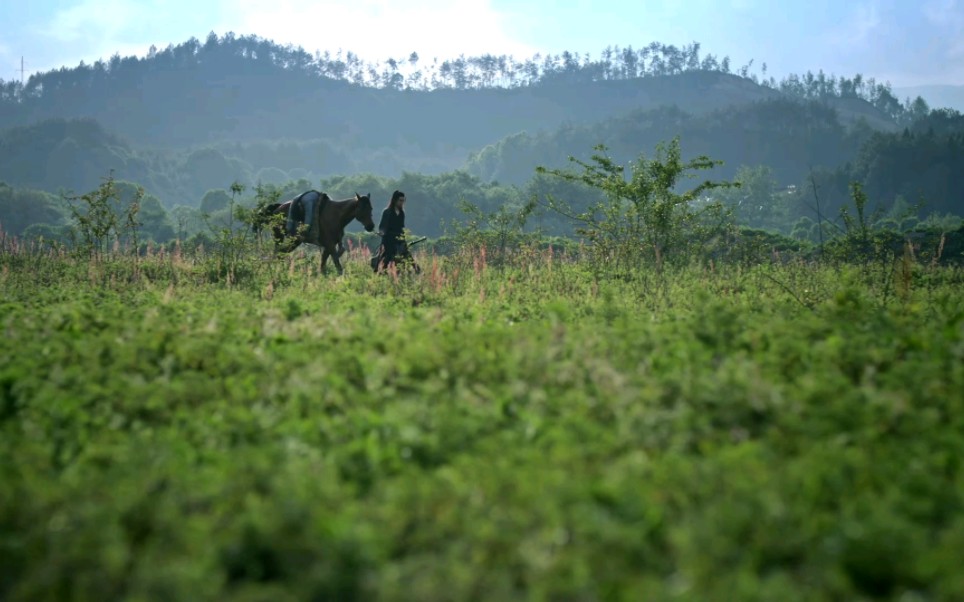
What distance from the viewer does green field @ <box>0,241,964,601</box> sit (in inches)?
127

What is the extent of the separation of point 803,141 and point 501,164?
4607cm

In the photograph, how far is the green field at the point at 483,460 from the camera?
127 inches

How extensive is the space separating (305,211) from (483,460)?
14473mm

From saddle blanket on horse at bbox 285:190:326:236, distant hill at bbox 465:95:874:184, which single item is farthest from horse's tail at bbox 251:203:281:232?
distant hill at bbox 465:95:874:184

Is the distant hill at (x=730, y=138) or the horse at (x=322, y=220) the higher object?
the distant hill at (x=730, y=138)

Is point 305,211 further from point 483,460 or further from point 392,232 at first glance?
point 483,460

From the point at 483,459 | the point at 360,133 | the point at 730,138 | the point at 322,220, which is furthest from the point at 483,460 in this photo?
the point at 360,133

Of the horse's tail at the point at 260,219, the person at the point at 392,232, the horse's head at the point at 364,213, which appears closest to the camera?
the horse's tail at the point at 260,219

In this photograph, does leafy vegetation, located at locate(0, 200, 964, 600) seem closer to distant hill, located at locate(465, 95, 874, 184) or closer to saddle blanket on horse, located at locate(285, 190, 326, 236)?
saddle blanket on horse, located at locate(285, 190, 326, 236)

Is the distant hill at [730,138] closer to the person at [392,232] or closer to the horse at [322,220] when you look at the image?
the horse at [322,220]

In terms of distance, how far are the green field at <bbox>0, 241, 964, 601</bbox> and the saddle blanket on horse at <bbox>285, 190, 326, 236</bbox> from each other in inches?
402

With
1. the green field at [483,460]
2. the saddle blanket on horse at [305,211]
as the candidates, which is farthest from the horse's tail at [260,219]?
the green field at [483,460]

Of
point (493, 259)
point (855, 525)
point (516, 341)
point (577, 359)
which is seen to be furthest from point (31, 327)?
point (493, 259)

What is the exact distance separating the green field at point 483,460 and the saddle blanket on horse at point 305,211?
10.2 m
